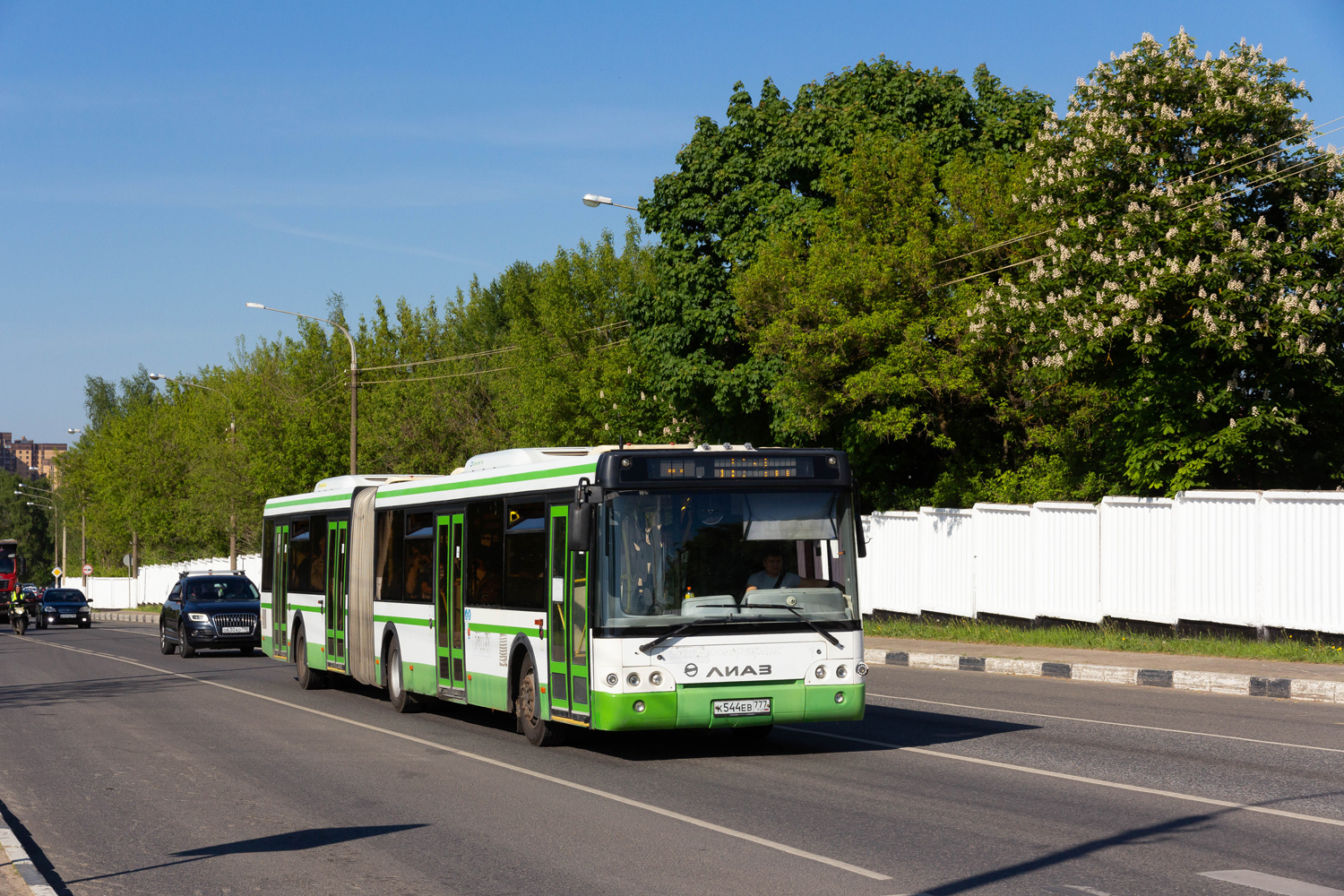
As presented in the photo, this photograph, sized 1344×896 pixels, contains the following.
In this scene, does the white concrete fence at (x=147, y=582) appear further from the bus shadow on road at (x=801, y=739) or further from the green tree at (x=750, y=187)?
the bus shadow on road at (x=801, y=739)

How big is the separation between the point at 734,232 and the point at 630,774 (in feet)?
84.0

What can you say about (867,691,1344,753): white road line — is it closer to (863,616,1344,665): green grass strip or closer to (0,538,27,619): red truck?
(863,616,1344,665): green grass strip

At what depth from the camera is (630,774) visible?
37.9ft

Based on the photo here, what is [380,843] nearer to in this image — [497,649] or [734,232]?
[497,649]

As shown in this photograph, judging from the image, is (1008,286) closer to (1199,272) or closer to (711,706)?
(1199,272)

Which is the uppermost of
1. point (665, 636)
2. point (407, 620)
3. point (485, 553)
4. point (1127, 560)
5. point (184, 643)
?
point (485, 553)

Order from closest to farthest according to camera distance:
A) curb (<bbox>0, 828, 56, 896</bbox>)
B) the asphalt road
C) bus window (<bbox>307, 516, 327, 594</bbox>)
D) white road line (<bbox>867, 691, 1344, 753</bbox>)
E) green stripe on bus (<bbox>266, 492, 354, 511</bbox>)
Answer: curb (<bbox>0, 828, 56, 896</bbox>)
the asphalt road
white road line (<bbox>867, 691, 1344, 753</bbox>)
green stripe on bus (<bbox>266, 492, 354, 511</bbox>)
bus window (<bbox>307, 516, 327, 594</bbox>)

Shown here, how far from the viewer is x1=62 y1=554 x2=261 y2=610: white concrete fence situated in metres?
70.9

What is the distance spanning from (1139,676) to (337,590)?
11.1 metres

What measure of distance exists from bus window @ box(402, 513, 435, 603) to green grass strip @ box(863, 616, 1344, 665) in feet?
37.4

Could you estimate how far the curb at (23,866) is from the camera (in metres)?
7.20

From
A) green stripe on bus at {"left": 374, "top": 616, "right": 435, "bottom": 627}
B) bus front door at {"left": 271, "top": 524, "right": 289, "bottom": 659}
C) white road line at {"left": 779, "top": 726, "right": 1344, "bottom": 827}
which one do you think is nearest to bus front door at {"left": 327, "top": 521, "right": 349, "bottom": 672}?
green stripe on bus at {"left": 374, "top": 616, "right": 435, "bottom": 627}

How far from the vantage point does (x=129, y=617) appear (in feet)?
246

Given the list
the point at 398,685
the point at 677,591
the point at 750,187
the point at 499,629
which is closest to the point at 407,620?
the point at 398,685
